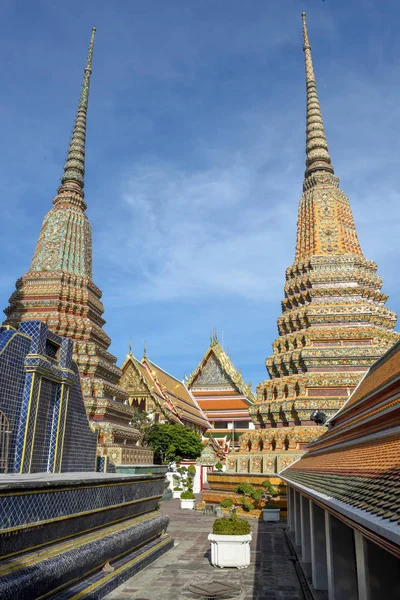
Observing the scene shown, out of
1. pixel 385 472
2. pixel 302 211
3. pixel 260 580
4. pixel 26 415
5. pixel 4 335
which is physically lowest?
pixel 260 580

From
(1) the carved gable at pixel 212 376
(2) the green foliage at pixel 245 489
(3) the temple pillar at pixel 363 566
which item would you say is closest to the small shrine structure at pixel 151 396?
(1) the carved gable at pixel 212 376

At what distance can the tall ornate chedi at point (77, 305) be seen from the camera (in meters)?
23.6

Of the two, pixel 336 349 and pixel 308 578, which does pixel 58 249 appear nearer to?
pixel 336 349

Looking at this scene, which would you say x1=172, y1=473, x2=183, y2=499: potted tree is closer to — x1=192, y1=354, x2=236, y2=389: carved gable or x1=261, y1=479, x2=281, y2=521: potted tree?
x1=261, y1=479, x2=281, y2=521: potted tree

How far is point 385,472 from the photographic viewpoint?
3.88 m

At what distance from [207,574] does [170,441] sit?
78.4ft

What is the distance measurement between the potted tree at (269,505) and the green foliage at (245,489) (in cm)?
49

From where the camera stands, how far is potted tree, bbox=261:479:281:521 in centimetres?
1706

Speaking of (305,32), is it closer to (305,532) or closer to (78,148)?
(78,148)

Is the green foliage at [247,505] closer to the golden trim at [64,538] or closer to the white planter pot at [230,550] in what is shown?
the golden trim at [64,538]

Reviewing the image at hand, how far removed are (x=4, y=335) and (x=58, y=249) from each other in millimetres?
19142

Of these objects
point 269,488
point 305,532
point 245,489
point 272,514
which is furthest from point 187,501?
point 305,532

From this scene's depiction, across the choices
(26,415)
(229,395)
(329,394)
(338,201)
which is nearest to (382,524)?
(26,415)

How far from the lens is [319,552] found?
311 inches
